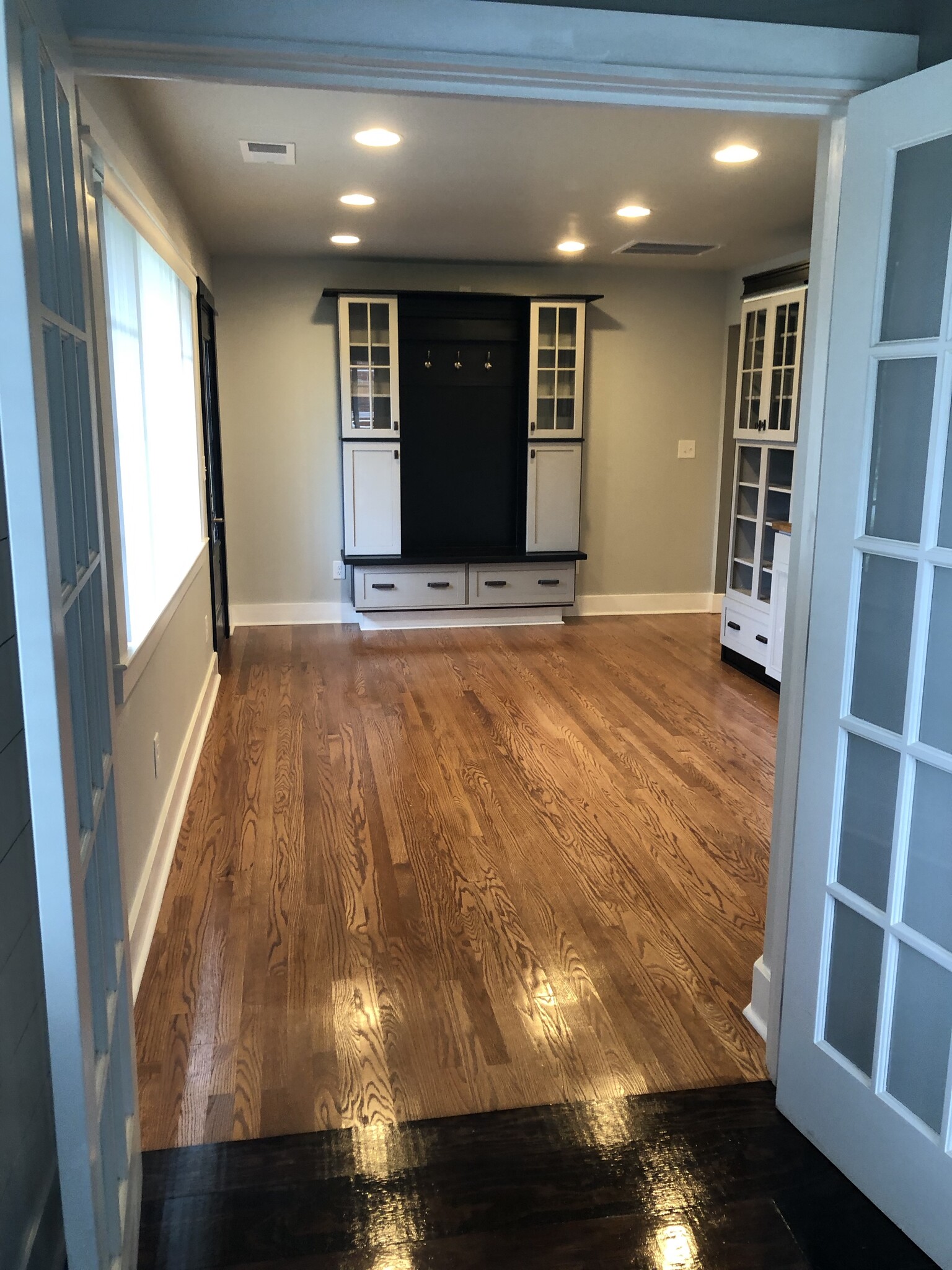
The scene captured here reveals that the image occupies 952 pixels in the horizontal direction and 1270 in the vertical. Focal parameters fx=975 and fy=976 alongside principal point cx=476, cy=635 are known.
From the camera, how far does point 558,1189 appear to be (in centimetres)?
→ 182

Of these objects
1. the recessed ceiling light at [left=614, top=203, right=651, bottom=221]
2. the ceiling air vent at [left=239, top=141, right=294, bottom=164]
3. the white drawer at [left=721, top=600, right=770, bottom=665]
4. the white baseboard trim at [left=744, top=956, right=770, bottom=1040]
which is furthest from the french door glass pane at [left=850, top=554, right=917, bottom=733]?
the white drawer at [left=721, top=600, right=770, bottom=665]

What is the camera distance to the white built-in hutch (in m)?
5.00

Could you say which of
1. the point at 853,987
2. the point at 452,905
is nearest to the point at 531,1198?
the point at 853,987

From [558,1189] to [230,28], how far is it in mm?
2085

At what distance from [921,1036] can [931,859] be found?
31cm

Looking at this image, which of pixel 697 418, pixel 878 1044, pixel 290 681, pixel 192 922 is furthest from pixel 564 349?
pixel 878 1044

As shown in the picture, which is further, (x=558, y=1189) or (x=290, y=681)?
(x=290, y=681)

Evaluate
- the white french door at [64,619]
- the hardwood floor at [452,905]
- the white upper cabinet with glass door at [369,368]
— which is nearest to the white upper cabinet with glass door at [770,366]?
the hardwood floor at [452,905]

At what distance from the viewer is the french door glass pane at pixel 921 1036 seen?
162 centimetres

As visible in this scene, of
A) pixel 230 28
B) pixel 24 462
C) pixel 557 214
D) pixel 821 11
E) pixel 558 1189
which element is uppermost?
pixel 557 214

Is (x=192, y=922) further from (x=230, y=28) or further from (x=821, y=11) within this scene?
(x=821, y=11)

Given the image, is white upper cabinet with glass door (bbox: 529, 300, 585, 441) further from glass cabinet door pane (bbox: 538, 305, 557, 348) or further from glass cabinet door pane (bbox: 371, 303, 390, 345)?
glass cabinet door pane (bbox: 371, 303, 390, 345)

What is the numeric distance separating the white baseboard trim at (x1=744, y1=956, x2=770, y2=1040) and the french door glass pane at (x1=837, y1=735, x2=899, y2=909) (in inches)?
20.6

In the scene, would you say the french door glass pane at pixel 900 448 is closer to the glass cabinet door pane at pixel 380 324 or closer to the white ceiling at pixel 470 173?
the white ceiling at pixel 470 173
